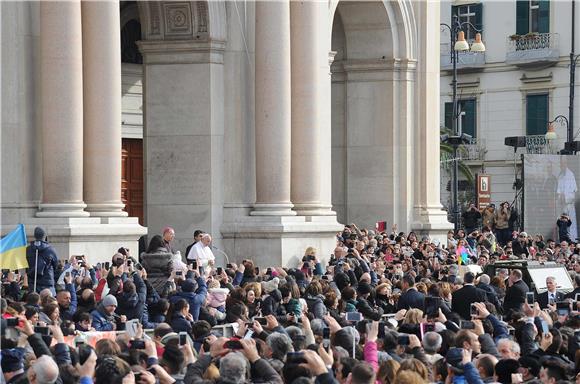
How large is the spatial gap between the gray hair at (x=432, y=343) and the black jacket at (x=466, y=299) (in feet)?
21.1

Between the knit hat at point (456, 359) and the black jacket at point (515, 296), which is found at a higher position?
the knit hat at point (456, 359)

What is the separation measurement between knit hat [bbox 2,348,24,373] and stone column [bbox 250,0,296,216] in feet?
68.1

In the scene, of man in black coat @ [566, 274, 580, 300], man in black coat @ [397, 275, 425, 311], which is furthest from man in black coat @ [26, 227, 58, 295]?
man in black coat @ [566, 274, 580, 300]

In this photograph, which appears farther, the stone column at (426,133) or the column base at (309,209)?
the stone column at (426,133)

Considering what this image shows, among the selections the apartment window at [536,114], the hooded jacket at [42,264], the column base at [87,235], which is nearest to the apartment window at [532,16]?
the apartment window at [536,114]

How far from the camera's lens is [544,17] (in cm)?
6962

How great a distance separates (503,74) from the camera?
71.6 meters

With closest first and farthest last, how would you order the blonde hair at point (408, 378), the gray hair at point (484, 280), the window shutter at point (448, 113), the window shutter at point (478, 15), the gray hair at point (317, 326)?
the blonde hair at point (408, 378)
the gray hair at point (317, 326)
the gray hair at point (484, 280)
the window shutter at point (478, 15)
the window shutter at point (448, 113)

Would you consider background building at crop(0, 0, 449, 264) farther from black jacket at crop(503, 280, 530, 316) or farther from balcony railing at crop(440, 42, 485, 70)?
balcony railing at crop(440, 42, 485, 70)

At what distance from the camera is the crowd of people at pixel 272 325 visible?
45.0 feet

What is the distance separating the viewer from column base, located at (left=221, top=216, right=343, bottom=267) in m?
34.0

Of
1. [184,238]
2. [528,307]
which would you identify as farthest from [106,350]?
[184,238]

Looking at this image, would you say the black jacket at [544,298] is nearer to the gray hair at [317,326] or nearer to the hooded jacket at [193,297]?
the hooded jacket at [193,297]

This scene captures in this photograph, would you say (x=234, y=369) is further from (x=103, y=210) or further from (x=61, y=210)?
(x=103, y=210)
